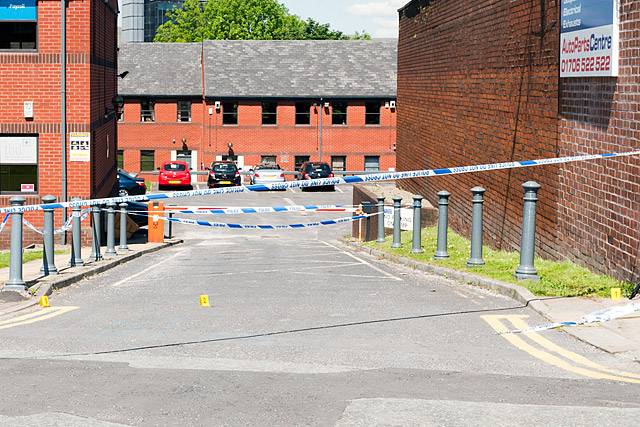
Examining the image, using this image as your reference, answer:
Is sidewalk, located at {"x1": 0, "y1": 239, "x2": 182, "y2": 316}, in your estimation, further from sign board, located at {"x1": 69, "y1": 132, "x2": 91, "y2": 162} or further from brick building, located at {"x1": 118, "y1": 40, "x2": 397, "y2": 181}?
brick building, located at {"x1": 118, "y1": 40, "x2": 397, "y2": 181}

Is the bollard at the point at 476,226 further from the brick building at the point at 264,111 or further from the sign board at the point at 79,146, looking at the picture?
the brick building at the point at 264,111

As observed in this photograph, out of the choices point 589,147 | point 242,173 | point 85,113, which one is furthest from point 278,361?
point 242,173

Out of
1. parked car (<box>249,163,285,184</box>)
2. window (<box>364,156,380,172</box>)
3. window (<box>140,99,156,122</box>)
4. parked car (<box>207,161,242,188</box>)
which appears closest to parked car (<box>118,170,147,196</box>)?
parked car (<box>207,161,242,188</box>)

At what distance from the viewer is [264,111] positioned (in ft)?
232

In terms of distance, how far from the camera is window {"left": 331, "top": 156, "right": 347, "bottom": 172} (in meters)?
71.0

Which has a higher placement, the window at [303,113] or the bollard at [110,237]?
the window at [303,113]

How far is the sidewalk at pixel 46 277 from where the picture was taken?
12.6 meters

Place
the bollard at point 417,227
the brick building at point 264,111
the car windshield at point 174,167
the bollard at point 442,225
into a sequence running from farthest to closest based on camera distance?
the brick building at point 264,111, the car windshield at point 174,167, the bollard at point 417,227, the bollard at point 442,225

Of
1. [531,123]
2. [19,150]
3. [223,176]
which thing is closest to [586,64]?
[531,123]

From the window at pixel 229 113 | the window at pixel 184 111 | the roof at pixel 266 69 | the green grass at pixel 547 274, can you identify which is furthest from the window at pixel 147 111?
the green grass at pixel 547 274

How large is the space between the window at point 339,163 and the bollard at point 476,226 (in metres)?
56.4

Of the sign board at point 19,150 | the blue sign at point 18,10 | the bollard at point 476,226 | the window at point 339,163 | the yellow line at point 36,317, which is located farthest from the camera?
the window at point 339,163

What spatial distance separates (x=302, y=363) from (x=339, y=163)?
63.0m

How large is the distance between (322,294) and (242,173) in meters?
54.6
